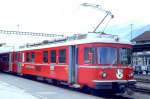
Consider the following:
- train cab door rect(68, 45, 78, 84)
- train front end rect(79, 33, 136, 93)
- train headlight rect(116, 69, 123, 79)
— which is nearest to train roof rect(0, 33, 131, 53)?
train front end rect(79, 33, 136, 93)

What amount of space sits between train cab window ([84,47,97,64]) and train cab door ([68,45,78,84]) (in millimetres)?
1034

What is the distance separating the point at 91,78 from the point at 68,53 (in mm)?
2833

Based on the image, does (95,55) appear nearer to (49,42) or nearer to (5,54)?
(49,42)

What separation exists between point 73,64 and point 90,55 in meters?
→ 1.85

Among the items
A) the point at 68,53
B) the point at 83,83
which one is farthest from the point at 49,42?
the point at 83,83

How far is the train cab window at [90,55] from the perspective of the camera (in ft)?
54.6

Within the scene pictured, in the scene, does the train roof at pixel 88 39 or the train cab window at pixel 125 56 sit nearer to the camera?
the train roof at pixel 88 39

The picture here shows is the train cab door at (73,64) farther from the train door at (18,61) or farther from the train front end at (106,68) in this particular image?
the train door at (18,61)

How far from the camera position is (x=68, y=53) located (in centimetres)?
1900

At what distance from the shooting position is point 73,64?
1845cm

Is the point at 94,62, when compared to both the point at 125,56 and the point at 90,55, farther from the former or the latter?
the point at 125,56

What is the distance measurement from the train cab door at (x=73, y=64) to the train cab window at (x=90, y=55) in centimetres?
103

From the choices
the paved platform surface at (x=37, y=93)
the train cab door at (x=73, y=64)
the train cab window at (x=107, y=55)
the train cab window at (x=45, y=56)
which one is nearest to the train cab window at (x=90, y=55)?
the train cab window at (x=107, y=55)

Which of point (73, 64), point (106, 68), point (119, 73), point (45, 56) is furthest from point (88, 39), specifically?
point (45, 56)
